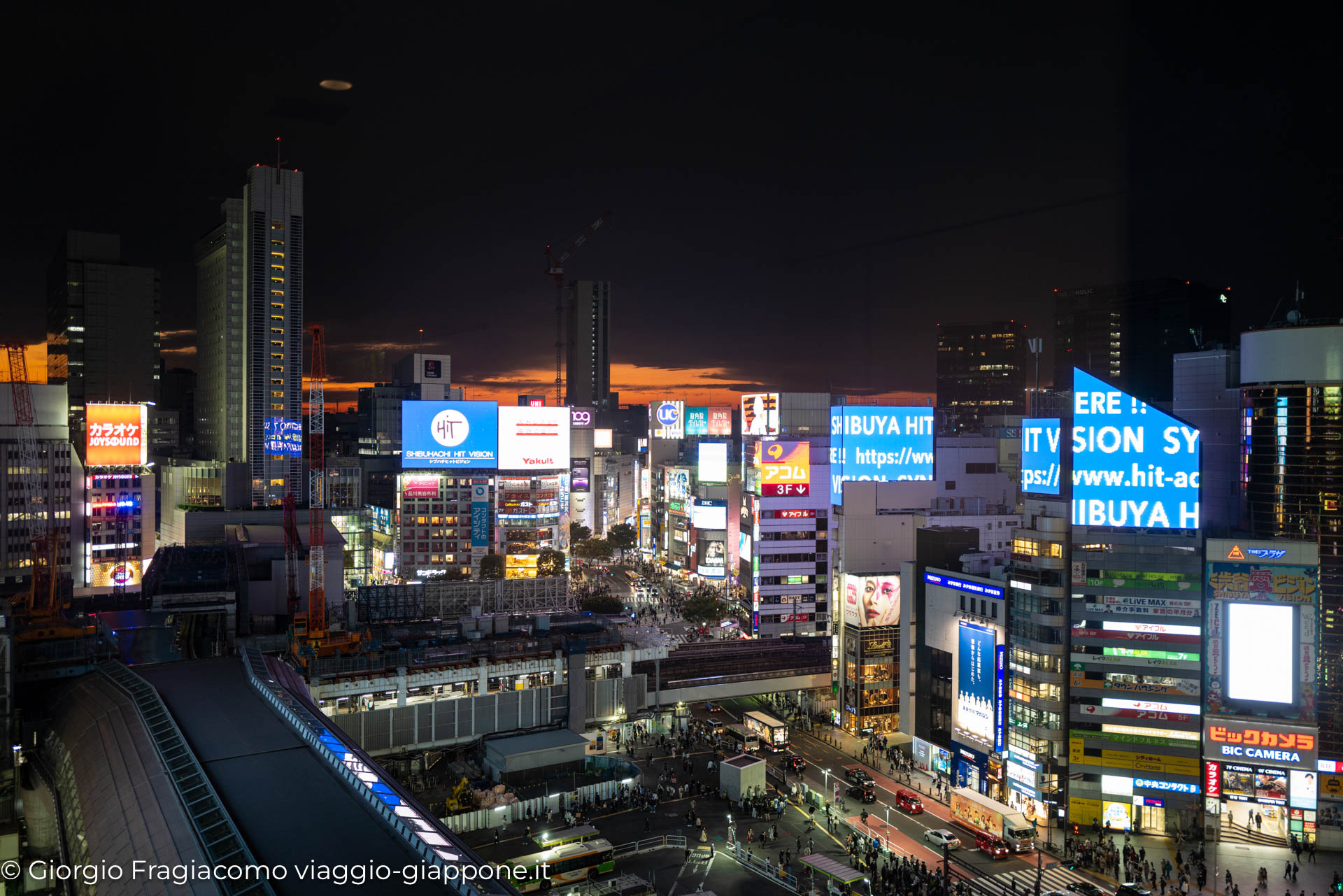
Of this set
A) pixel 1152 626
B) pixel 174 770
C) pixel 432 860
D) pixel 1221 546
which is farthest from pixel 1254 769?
pixel 174 770

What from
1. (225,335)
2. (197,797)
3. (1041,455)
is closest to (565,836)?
(197,797)

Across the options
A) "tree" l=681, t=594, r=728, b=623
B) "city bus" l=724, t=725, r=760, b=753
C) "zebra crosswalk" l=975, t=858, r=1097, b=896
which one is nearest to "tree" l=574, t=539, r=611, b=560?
"tree" l=681, t=594, r=728, b=623

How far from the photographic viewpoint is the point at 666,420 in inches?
4242

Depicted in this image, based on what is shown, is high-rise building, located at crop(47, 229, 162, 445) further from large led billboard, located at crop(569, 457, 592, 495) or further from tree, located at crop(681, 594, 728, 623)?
tree, located at crop(681, 594, 728, 623)

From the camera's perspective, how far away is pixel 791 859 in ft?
90.7

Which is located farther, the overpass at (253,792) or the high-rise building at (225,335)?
the high-rise building at (225,335)

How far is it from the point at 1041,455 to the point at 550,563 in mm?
47634

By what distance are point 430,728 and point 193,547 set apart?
1087 inches

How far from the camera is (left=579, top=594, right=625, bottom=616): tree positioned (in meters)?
57.8

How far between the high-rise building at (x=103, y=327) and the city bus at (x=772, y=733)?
96271 millimetres

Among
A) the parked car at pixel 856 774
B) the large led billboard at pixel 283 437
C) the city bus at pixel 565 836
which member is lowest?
the parked car at pixel 856 774

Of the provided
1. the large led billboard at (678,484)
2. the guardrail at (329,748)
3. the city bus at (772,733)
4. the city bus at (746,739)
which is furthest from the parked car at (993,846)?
the large led billboard at (678,484)

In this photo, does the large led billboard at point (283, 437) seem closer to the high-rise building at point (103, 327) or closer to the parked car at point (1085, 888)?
the high-rise building at point (103, 327)

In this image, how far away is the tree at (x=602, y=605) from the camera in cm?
5781
